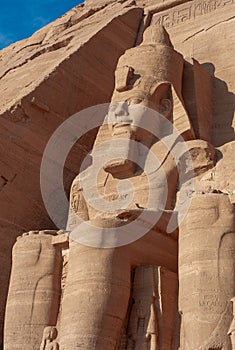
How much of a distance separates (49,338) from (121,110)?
2.80 metres

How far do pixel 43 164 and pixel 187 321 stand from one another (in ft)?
11.7

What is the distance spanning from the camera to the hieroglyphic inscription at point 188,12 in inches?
435

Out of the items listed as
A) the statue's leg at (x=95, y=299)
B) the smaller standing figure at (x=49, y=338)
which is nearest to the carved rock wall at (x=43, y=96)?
the smaller standing figure at (x=49, y=338)

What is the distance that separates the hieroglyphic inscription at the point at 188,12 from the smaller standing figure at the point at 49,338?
5920 millimetres

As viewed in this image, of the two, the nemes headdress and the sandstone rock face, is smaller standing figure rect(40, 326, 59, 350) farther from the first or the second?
the nemes headdress

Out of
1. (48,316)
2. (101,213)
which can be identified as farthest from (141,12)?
(48,316)

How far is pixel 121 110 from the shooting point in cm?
836

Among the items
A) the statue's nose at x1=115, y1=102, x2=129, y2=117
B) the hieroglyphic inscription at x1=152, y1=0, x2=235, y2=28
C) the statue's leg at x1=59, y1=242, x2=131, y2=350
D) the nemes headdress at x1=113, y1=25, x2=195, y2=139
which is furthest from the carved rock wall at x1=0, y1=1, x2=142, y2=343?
the statue's leg at x1=59, y1=242, x2=131, y2=350

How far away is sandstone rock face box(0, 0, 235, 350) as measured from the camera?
6.38m

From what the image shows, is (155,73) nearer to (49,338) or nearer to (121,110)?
(121,110)

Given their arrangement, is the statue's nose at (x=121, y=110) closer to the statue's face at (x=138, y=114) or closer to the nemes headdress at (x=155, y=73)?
the statue's face at (x=138, y=114)

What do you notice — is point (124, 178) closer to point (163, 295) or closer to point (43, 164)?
point (43, 164)

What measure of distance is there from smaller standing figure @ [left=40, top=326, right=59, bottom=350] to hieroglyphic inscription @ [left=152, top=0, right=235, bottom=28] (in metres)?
5.92

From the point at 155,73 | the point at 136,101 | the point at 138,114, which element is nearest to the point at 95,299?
the point at 138,114
